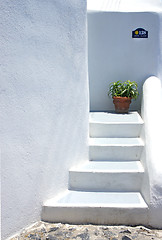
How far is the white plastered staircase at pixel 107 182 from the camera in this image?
10.7 feet

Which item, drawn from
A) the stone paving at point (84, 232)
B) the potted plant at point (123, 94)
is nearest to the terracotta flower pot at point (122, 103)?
the potted plant at point (123, 94)

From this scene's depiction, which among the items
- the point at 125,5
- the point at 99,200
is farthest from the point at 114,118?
the point at 125,5

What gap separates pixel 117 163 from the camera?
399 centimetres

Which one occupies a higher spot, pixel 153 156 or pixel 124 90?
pixel 124 90

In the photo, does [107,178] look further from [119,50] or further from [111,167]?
[119,50]

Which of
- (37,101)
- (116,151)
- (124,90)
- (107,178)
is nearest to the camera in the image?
(37,101)

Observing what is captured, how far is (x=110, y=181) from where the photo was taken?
3.68m

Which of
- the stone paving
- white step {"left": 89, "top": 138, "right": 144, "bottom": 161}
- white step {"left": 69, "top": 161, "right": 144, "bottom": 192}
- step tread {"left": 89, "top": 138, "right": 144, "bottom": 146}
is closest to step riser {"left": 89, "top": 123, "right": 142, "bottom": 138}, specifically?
step tread {"left": 89, "top": 138, "right": 144, "bottom": 146}

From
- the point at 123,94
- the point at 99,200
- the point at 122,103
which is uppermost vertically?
the point at 123,94

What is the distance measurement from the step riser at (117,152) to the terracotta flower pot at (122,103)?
4.37ft

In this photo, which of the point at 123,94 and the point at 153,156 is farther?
the point at 123,94

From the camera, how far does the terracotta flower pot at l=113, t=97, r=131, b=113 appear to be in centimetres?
511

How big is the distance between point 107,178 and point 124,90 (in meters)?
2.07

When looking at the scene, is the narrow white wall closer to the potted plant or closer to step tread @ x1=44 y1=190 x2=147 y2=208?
step tread @ x1=44 y1=190 x2=147 y2=208
